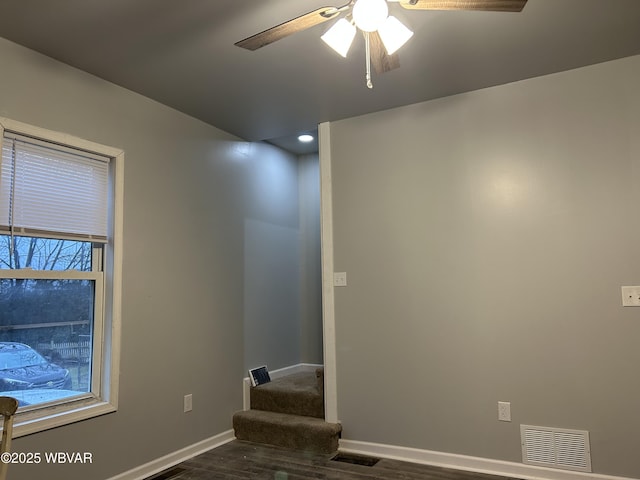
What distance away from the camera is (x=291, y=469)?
305cm

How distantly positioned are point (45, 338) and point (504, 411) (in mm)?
2825

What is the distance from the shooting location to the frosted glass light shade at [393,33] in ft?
6.14

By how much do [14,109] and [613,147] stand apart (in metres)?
3.45

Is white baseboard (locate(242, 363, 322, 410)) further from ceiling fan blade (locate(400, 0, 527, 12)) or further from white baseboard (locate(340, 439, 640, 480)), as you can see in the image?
ceiling fan blade (locate(400, 0, 527, 12))

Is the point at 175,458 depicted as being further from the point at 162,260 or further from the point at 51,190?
the point at 51,190

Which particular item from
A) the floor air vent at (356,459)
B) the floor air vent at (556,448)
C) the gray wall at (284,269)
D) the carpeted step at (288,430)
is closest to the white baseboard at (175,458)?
the carpeted step at (288,430)

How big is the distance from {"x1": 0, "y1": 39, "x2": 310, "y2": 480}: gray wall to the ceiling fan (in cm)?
141

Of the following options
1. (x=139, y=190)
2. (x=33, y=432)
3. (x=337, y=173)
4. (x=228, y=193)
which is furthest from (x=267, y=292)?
(x=33, y=432)

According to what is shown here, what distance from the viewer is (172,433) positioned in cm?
319

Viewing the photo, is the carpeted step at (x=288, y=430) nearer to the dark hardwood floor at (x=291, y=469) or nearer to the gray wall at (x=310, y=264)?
the dark hardwood floor at (x=291, y=469)

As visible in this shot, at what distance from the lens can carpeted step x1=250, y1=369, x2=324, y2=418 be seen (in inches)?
144

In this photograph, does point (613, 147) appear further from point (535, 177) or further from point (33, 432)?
point (33, 432)

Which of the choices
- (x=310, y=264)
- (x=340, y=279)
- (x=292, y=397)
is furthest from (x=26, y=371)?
(x=310, y=264)

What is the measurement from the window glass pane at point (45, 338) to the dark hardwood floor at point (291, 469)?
88cm
